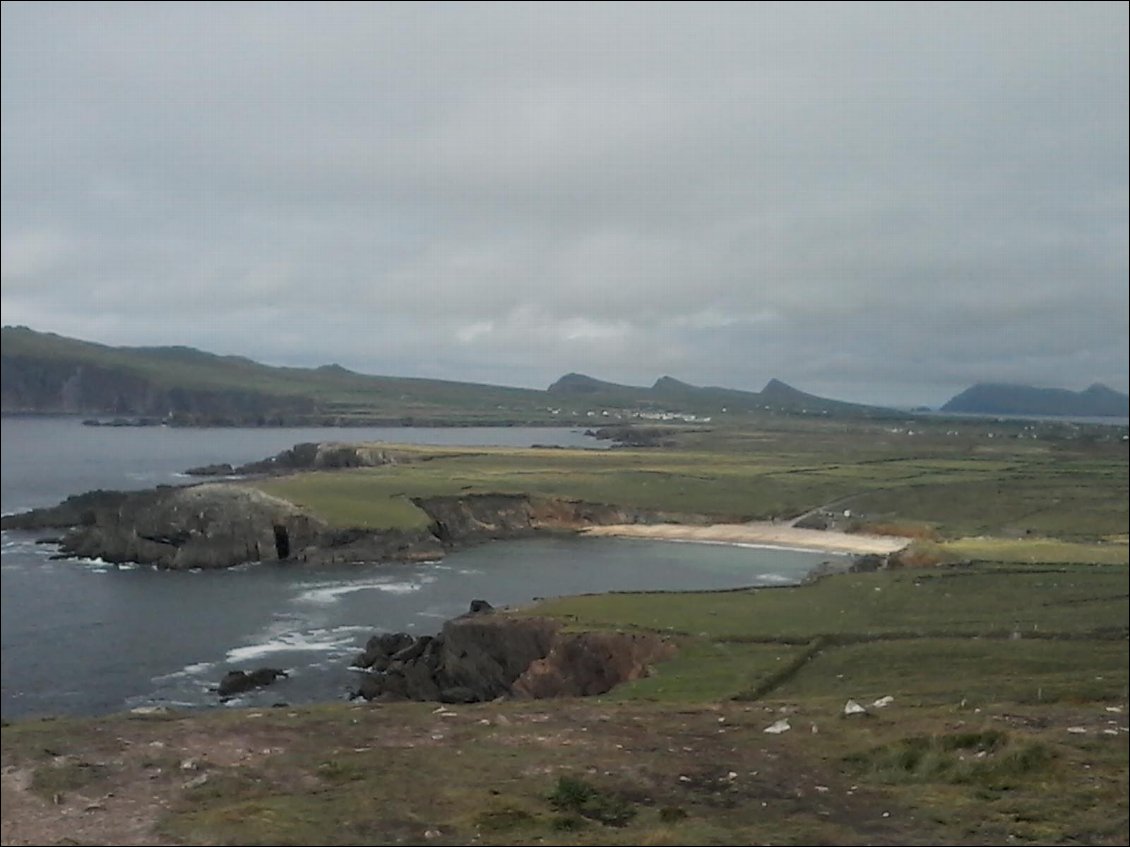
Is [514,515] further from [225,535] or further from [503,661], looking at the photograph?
[503,661]

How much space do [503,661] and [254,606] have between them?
24926mm

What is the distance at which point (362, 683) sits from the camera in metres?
41.1

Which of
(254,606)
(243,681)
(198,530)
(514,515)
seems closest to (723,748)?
(243,681)

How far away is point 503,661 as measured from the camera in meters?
39.2

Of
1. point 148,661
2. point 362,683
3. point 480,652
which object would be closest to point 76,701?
point 148,661

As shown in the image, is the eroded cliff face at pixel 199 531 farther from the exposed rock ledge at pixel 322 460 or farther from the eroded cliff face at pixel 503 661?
the exposed rock ledge at pixel 322 460

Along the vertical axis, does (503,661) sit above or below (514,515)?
below

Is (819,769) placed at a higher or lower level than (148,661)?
higher

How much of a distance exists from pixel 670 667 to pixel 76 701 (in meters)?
24.5

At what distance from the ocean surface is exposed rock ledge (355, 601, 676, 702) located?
2.32 m

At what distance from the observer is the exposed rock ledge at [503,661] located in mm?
35156

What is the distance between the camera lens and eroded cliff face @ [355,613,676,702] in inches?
1384

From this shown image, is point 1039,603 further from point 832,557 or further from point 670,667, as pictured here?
point 832,557

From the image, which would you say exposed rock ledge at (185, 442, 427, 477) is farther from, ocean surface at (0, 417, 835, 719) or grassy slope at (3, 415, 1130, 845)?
grassy slope at (3, 415, 1130, 845)
